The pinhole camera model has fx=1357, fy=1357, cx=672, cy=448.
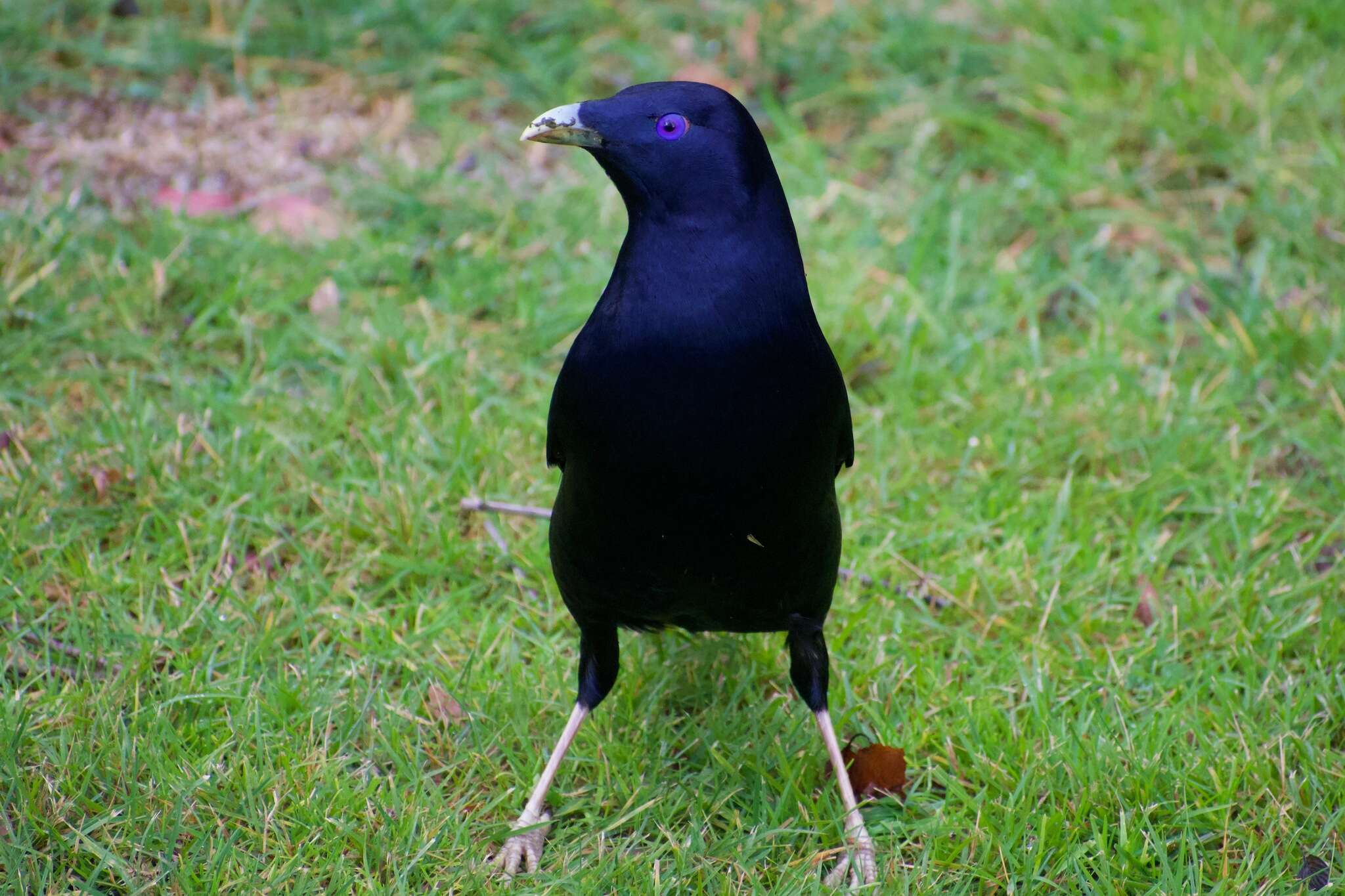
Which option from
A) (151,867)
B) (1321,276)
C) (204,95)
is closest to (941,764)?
(151,867)

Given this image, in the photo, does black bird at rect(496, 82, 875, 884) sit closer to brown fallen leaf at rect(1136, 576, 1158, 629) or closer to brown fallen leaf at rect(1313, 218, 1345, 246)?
brown fallen leaf at rect(1136, 576, 1158, 629)

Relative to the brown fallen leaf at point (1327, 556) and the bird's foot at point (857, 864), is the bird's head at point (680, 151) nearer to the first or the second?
the bird's foot at point (857, 864)

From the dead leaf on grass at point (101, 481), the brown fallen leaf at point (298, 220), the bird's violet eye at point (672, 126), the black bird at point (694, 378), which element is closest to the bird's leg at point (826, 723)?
the black bird at point (694, 378)

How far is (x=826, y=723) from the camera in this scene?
2963 mm

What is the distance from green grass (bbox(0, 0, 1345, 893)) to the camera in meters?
2.84

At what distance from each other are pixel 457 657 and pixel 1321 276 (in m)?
3.34

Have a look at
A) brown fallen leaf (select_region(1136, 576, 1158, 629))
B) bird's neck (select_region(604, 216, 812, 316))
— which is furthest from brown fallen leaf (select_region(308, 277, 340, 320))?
brown fallen leaf (select_region(1136, 576, 1158, 629))

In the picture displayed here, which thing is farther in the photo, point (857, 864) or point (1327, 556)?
point (1327, 556)

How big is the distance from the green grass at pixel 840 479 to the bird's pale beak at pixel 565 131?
1301mm

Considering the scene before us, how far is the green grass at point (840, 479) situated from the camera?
112 inches

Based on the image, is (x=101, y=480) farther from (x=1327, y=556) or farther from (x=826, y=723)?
(x=1327, y=556)

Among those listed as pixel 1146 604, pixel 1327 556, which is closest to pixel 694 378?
pixel 1146 604

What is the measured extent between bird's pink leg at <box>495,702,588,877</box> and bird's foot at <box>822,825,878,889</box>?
0.62 m

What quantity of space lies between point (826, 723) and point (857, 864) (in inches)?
11.8
